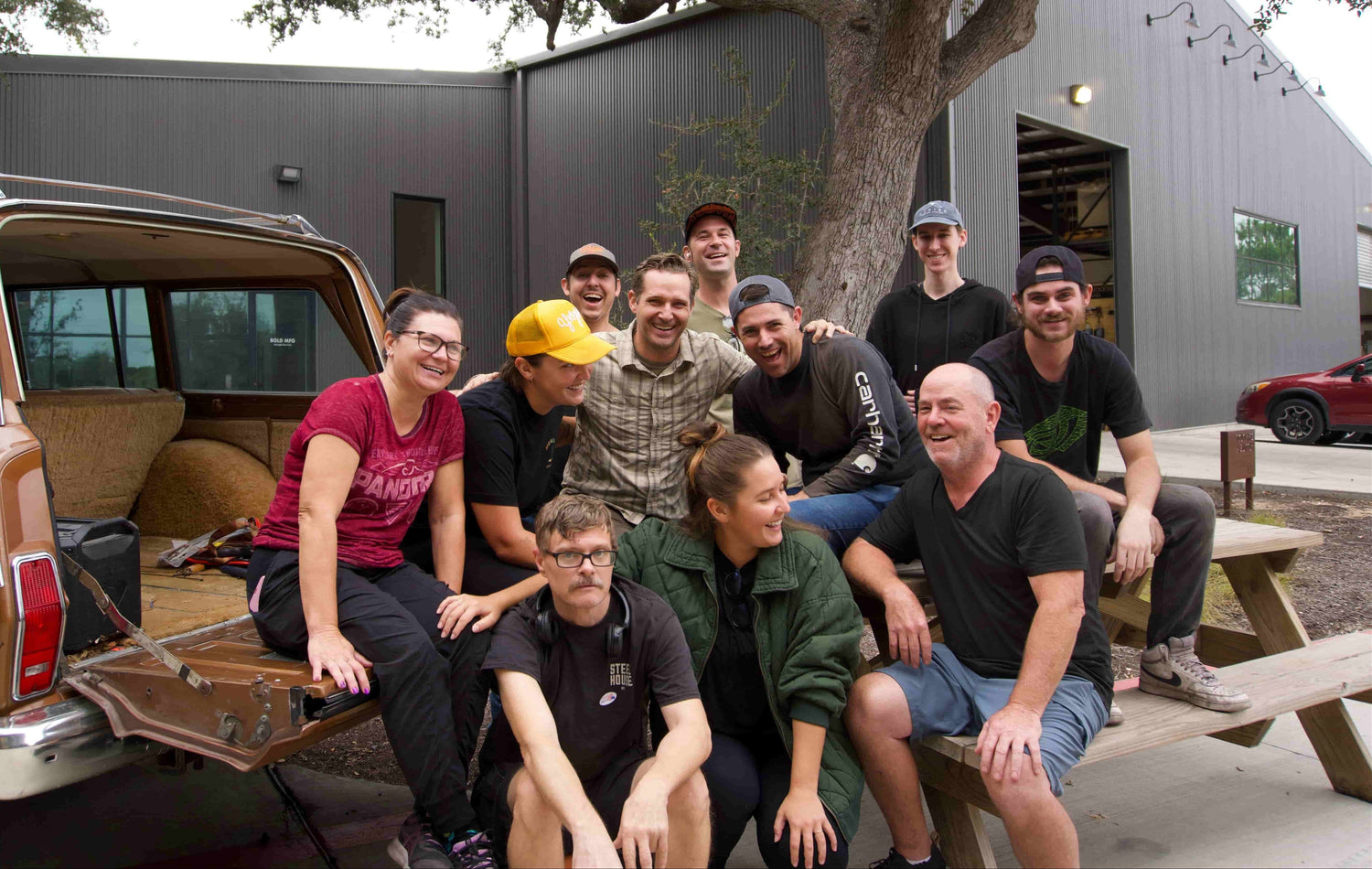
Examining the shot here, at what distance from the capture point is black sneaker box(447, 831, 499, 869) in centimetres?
259

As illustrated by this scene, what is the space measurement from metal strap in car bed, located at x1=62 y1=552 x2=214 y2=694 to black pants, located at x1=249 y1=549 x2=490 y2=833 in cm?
32

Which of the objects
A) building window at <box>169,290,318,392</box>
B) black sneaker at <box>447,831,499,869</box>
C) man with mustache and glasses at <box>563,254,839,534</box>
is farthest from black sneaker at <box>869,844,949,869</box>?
building window at <box>169,290,318,392</box>

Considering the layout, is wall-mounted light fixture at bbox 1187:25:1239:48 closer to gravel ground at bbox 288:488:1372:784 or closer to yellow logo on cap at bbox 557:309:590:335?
gravel ground at bbox 288:488:1372:784

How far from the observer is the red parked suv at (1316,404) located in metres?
14.6

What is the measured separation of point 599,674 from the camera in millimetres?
2688

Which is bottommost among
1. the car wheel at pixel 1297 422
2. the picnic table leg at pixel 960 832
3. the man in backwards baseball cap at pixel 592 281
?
the picnic table leg at pixel 960 832

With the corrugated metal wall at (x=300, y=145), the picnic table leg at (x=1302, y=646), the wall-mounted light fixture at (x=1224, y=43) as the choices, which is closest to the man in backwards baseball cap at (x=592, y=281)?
the picnic table leg at (x=1302, y=646)

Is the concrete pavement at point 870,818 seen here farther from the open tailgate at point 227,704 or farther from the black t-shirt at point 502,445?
the black t-shirt at point 502,445

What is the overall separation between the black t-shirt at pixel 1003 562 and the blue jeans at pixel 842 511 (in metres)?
0.44

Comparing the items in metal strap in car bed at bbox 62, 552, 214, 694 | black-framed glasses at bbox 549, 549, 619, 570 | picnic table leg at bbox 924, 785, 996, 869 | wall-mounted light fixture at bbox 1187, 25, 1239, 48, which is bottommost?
picnic table leg at bbox 924, 785, 996, 869

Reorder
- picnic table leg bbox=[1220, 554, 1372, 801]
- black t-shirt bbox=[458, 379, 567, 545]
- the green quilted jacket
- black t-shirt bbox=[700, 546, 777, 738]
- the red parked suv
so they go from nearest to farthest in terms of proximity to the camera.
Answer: the green quilted jacket, black t-shirt bbox=[700, 546, 777, 738], black t-shirt bbox=[458, 379, 567, 545], picnic table leg bbox=[1220, 554, 1372, 801], the red parked suv

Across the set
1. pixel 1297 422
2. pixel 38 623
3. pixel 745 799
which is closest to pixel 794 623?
pixel 745 799

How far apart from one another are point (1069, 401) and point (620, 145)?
1204 centimetres

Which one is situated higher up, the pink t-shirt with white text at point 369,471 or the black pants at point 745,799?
the pink t-shirt with white text at point 369,471
